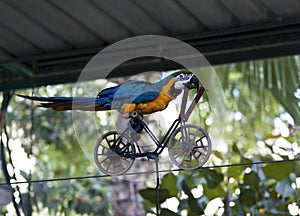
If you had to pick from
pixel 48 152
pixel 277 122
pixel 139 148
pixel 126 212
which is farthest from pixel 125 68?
pixel 48 152

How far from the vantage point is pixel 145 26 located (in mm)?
1939

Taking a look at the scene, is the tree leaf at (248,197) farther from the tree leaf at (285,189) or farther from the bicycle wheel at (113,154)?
the bicycle wheel at (113,154)

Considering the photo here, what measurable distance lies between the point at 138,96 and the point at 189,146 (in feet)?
0.51

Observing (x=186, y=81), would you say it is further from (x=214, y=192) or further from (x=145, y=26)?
(x=214, y=192)

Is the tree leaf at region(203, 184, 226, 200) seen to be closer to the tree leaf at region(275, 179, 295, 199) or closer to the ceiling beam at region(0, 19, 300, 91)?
the tree leaf at region(275, 179, 295, 199)

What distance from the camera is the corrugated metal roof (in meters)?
1.84

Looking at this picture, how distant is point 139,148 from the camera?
1424 mm

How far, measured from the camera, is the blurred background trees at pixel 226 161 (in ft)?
9.09

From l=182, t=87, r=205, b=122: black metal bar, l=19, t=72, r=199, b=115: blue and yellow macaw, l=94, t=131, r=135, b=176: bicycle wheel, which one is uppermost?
l=19, t=72, r=199, b=115: blue and yellow macaw

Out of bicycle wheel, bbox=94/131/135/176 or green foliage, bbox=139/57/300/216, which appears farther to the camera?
green foliage, bbox=139/57/300/216

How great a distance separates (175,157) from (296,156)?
1.41 metres

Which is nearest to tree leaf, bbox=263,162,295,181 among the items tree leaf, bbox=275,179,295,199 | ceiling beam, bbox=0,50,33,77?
tree leaf, bbox=275,179,295,199

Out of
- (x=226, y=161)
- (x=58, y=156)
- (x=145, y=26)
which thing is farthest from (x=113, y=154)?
(x=58, y=156)

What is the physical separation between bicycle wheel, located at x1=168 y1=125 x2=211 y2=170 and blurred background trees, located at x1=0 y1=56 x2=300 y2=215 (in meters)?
0.05
